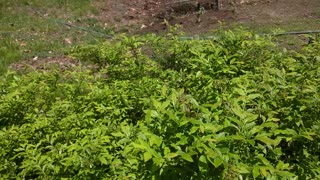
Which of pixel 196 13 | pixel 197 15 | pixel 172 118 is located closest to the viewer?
pixel 172 118

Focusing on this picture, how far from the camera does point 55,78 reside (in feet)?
13.6

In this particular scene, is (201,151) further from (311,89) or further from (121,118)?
(121,118)

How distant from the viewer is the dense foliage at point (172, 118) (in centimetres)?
215

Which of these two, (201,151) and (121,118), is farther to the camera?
(121,118)

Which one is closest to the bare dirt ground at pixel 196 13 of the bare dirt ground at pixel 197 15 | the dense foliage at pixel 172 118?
the bare dirt ground at pixel 197 15

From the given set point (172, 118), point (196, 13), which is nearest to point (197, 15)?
point (196, 13)

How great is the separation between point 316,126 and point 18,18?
10685 millimetres

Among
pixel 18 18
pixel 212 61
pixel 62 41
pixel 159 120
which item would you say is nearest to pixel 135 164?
pixel 159 120

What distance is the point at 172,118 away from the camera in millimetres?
2246

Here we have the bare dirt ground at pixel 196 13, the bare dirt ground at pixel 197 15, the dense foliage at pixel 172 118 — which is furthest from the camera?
the bare dirt ground at pixel 196 13

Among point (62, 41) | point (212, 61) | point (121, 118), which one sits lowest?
point (62, 41)

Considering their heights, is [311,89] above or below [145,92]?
above

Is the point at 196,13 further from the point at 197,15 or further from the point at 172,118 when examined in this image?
the point at 172,118

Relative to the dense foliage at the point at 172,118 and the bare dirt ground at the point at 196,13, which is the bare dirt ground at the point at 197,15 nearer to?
the bare dirt ground at the point at 196,13
